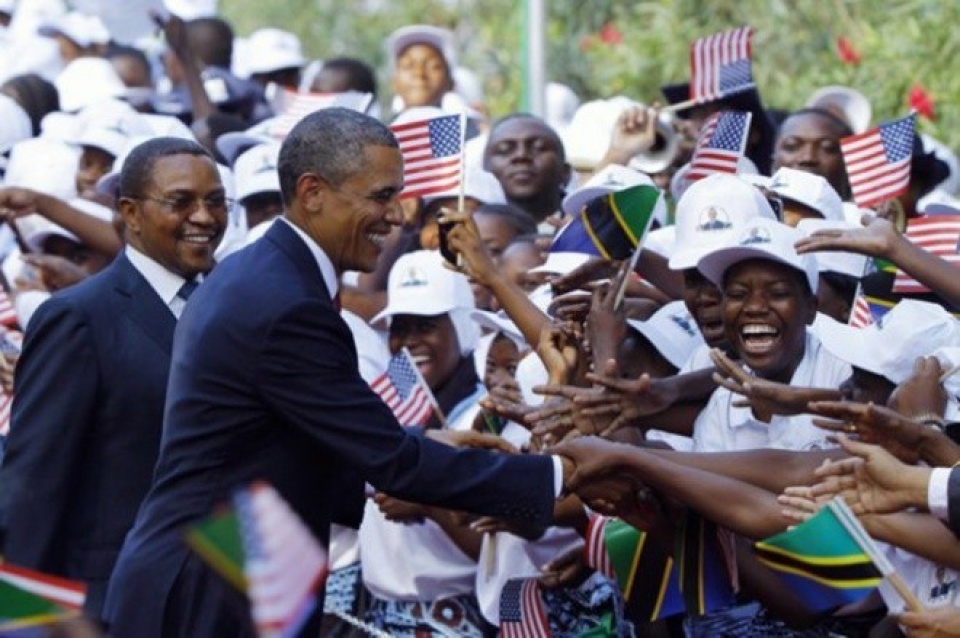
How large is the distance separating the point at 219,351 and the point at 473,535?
2173mm

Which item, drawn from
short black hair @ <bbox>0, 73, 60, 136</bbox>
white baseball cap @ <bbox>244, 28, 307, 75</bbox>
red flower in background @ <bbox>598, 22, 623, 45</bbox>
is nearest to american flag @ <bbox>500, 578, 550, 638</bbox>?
short black hair @ <bbox>0, 73, 60, 136</bbox>

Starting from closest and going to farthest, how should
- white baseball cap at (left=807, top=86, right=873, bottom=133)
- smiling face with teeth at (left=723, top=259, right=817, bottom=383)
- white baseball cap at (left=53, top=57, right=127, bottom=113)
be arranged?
smiling face with teeth at (left=723, top=259, right=817, bottom=383) < white baseball cap at (left=807, top=86, right=873, bottom=133) < white baseball cap at (left=53, top=57, right=127, bottom=113)

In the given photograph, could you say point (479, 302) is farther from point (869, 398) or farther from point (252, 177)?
point (869, 398)

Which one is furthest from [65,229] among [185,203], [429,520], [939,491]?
[939,491]

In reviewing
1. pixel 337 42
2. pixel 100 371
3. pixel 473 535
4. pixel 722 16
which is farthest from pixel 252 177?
Answer: pixel 337 42

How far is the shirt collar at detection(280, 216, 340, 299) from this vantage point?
22.9ft

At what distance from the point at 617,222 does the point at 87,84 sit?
20.1 feet

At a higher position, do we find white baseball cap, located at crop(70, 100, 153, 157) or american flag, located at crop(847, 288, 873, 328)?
white baseball cap, located at crop(70, 100, 153, 157)

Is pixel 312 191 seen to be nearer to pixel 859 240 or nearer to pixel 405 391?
pixel 859 240

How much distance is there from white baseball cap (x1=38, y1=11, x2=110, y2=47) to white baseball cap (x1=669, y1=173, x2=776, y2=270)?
25.1 ft

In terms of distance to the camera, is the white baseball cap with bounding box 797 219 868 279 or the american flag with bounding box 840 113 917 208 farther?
the american flag with bounding box 840 113 917 208

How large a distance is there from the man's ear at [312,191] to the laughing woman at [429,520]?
5.28 ft

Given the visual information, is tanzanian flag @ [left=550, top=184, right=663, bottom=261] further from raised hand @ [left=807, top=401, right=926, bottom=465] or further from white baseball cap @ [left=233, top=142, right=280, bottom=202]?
white baseball cap @ [left=233, top=142, right=280, bottom=202]

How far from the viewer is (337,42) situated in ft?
80.7
